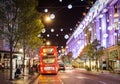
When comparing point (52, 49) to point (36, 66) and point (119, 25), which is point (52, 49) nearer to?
point (36, 66)

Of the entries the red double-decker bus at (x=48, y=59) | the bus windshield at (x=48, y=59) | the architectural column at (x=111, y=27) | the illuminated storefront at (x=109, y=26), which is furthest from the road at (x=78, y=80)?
the architectural column at (x=111, y=27)

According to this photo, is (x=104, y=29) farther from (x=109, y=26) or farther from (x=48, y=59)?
(x=48, y=59)

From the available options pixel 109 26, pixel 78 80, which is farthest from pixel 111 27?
pixel 78 80

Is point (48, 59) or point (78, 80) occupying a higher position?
point (48, 59)

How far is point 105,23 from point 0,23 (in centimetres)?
5714

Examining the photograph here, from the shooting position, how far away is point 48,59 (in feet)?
177

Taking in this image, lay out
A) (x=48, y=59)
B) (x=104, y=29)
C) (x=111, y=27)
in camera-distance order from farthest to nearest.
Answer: (x=104, y=29) < (x=111, y=27) < (x=48, y=59)

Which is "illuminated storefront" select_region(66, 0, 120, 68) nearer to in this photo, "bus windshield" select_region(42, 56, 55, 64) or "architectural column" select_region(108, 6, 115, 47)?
"architectural column" select_region(108, 6, 115, 47)

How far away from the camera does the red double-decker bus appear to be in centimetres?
5306

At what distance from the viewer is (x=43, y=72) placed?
55781 millimetres

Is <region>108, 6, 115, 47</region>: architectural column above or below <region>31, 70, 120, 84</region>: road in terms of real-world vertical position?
above

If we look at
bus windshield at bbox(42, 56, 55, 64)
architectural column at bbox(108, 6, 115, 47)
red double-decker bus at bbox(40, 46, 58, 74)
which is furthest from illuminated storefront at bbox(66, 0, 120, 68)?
bus windshield at bbox(42, 56, 55, 64)

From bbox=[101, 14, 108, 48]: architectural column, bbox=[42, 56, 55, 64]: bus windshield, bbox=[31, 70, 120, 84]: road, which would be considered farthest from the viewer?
bbox=[101, 14, 108, 48]: architectural column

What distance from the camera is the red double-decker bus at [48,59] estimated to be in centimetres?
5306
